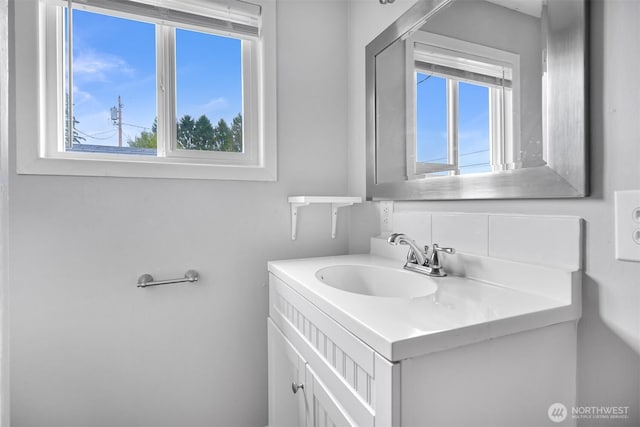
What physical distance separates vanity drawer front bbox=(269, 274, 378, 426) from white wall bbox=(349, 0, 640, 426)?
1.63 feet

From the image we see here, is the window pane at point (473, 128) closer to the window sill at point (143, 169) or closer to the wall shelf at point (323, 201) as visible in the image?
the wall shelf at point (323, 201)

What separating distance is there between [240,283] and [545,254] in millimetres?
1110

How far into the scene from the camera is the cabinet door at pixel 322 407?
0.72 metres

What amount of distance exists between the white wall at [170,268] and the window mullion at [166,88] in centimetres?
20

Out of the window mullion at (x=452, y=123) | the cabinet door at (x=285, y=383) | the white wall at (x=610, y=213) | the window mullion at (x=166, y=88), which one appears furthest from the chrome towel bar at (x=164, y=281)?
the white wall at (x=610, y=213)

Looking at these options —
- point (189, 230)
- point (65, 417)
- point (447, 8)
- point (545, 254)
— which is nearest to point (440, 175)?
point (545, 254)

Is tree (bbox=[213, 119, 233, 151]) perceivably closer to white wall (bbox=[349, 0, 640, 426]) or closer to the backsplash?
the backsplash

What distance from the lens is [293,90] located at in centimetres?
149

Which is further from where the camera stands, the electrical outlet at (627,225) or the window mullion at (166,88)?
the window mullion at (166,88)

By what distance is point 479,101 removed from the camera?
3.09 feet

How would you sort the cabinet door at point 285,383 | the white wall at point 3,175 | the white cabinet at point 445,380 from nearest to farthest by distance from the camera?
1. the white wall at point 3,175
2. the white cabinet at point 445,380
3. the cabinet door at point 285,383

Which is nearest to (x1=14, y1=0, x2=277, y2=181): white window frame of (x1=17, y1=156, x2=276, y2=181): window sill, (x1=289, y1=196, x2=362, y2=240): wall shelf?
(x1=17, y1=156, x2=276, y2=181): window sill

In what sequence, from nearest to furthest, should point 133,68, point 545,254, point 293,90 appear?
point 545,254 < point 133,68 < point 293,90

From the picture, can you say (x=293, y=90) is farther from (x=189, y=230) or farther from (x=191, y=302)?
(x=191, y=302)
